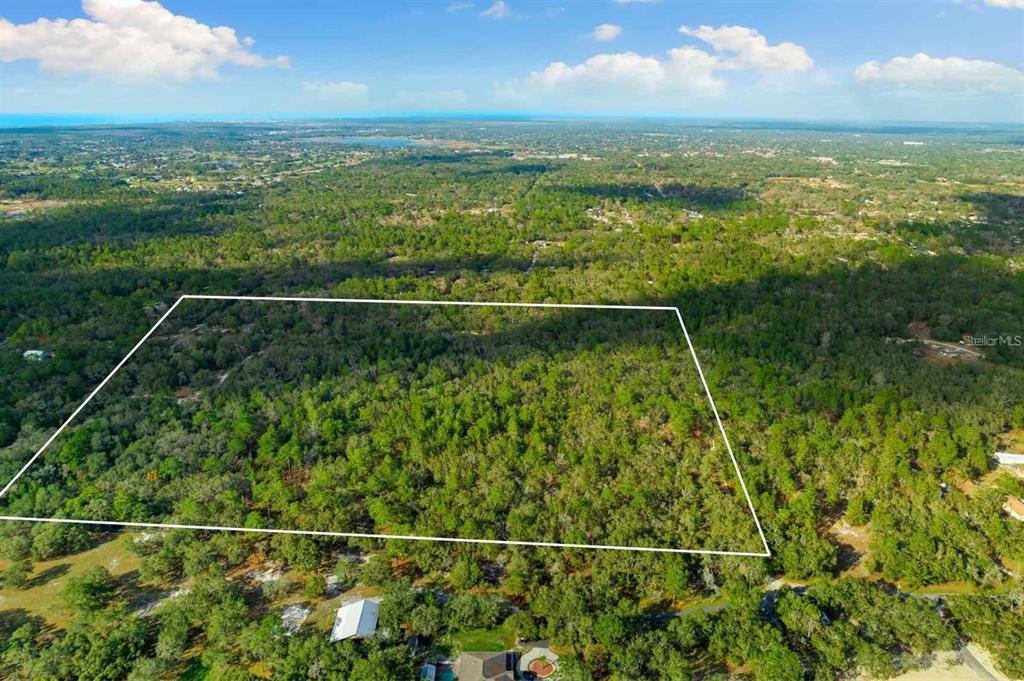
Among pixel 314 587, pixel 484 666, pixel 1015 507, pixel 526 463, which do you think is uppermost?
pixel 526 463

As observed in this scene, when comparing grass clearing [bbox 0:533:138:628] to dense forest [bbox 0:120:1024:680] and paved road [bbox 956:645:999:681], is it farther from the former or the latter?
paved road [bbox 956:645:999:681]

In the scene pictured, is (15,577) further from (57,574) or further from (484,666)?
(484,666)

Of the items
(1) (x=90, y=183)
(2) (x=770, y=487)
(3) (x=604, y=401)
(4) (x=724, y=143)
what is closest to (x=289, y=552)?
(3) (x=604, y=401)

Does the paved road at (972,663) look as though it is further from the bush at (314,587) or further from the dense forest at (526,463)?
the bush at (314,587)

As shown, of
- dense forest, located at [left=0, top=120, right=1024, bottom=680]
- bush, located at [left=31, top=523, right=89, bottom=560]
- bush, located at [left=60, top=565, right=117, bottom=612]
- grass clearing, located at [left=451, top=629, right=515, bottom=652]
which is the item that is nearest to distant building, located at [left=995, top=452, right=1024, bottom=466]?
dense forest, located at [left=0, top=120, right=1024, bottom=680]

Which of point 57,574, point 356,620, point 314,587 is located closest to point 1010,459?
point 356,620

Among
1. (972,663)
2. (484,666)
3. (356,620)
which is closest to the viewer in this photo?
(484,666)
